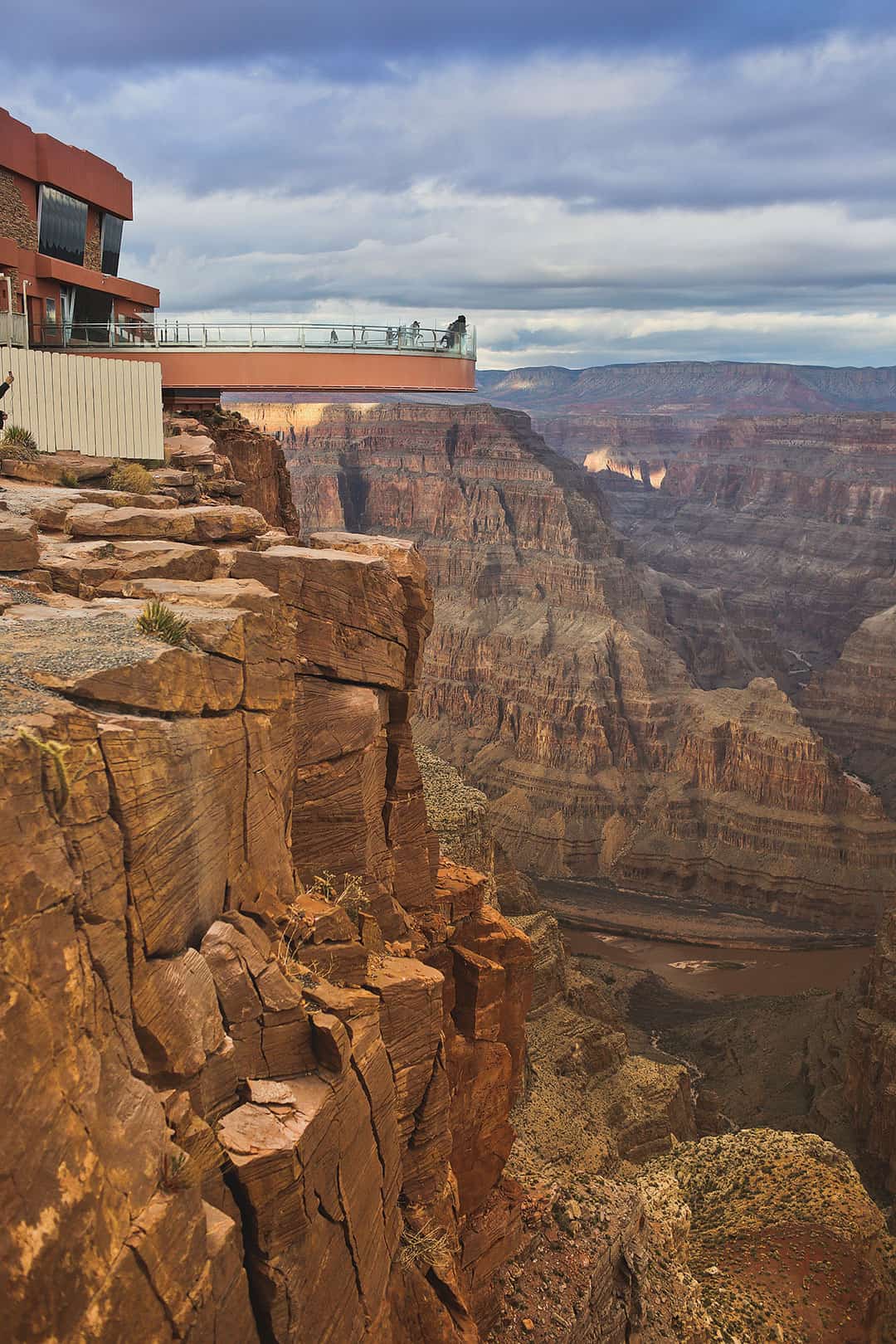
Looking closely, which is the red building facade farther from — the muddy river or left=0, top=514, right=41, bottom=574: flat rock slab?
the muddy river

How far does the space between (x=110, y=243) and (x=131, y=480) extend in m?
21.9

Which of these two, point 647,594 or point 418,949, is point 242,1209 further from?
point 647,594

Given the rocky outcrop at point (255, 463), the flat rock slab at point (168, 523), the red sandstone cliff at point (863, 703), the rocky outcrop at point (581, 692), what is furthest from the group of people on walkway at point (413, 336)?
the red sandstone cliff at point (863, 703)

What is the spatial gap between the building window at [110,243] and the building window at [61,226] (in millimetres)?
1758

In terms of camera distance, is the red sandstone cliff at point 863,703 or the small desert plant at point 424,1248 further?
the red sandstone cliff at point 863,703

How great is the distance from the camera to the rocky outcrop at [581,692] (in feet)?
316

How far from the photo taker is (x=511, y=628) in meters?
119

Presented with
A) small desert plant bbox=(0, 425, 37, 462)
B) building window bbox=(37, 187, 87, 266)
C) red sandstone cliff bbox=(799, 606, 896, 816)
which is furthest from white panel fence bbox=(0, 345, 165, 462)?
red sandstone cliff bbox=(799, 606, 896, 816)

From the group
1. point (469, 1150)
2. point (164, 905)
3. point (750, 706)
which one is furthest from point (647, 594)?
point (164, 905)

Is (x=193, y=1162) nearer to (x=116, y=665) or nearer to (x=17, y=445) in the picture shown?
(x=116, y=665)

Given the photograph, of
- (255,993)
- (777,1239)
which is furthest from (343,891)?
(777,1239)

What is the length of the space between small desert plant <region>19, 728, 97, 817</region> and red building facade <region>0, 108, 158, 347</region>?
2610 centimetres

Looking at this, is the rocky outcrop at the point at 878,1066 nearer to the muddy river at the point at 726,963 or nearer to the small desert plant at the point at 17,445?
the muddy river at the point at 726,963

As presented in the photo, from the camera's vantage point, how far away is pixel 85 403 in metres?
25.1
